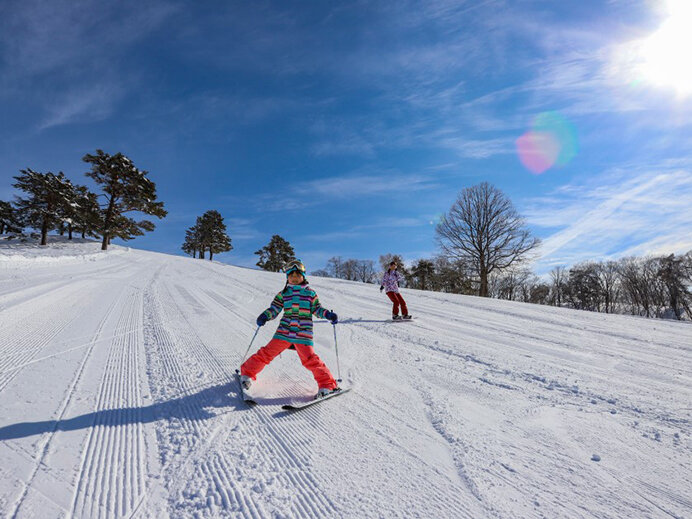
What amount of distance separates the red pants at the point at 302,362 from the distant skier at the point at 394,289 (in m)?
4.51

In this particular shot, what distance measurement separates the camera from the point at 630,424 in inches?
101

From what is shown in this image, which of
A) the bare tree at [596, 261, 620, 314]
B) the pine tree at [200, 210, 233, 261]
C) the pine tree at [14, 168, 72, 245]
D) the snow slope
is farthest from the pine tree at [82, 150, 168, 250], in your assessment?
the bare tree at [596, 261, 620, 314]

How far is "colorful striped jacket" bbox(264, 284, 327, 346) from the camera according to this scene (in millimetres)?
3191

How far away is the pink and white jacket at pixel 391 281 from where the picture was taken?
816 centimetres

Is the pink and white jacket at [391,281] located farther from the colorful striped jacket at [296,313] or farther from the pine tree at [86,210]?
the pine tree at [86,210]

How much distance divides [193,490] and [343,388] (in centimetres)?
180

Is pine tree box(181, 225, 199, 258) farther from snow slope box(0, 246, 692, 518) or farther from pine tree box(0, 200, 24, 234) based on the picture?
snow slope box(0, 246, 692, 518)

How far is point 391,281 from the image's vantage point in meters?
8.38

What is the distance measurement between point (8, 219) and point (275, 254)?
38.2 meters

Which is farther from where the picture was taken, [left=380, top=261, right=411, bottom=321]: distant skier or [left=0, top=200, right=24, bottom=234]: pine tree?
[left=0, top=200, right=24, bottom=234]: pine tree

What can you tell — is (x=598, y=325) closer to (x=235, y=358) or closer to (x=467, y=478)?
(x=467, y=478)

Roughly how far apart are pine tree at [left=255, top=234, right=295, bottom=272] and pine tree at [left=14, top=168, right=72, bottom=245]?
24.3 meters

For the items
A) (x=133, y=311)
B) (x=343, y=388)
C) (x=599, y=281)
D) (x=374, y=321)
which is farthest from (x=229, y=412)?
A: (x=599, y=281)

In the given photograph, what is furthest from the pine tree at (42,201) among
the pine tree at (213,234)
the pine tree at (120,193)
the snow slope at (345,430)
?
the snow slope at (345,430)
